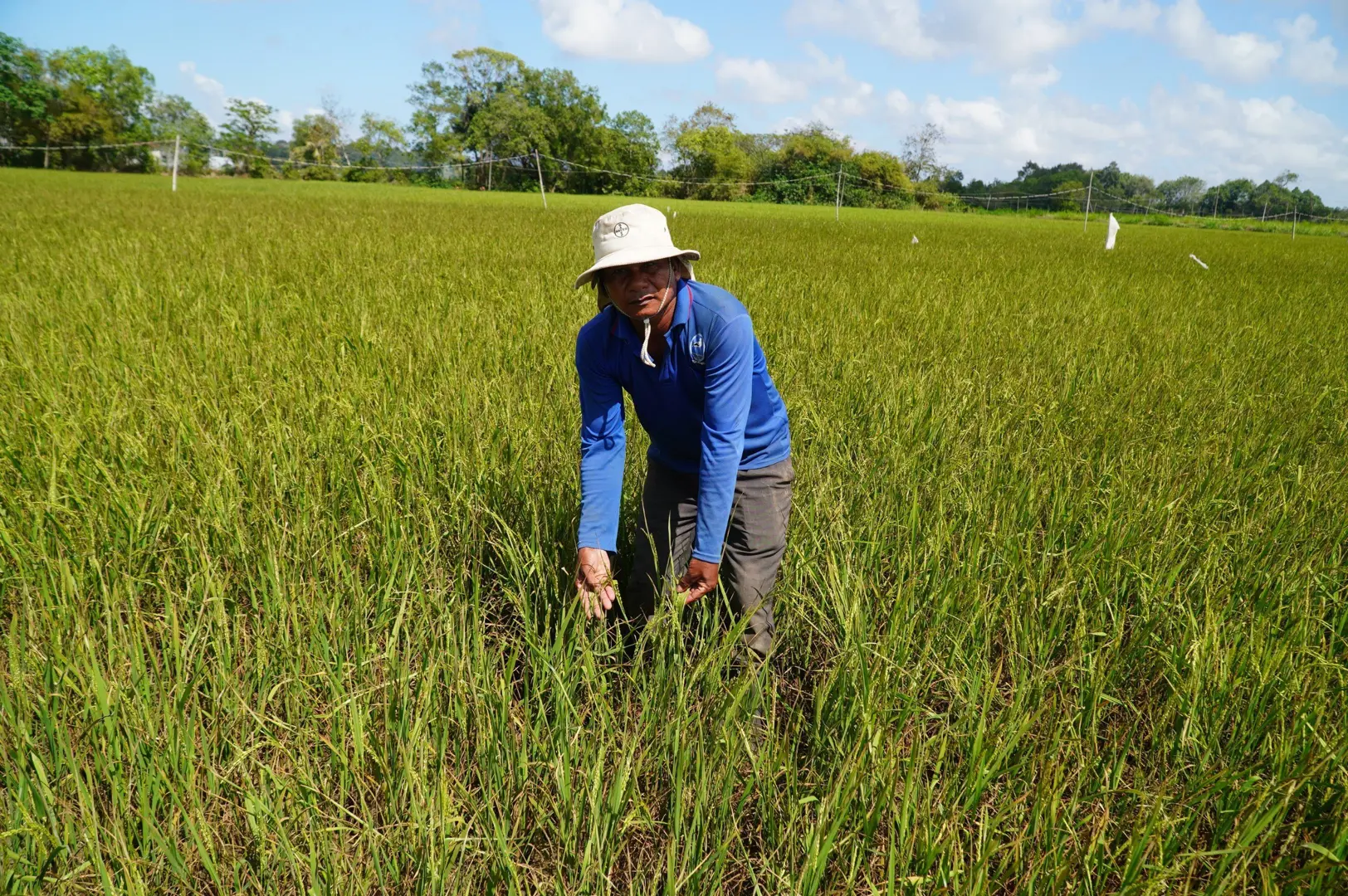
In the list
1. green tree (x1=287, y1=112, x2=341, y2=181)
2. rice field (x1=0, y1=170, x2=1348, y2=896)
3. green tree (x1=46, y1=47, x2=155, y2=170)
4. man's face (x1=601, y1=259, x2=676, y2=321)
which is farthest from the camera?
green tree (x1=287, y1=112, x2=341, y2=181)

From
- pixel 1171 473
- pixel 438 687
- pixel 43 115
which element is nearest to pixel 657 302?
pixel 438 687

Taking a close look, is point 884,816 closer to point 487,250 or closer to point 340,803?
point 340,803

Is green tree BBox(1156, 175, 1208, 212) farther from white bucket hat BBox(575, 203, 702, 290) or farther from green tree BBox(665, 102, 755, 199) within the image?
white bucket hat BBox(575, 203, 702, 290)

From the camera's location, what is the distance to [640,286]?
1613 millimetres

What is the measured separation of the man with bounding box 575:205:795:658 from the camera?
5.34 feet

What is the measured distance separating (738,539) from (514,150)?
55.7 m

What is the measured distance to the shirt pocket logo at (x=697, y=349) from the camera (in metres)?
1.69

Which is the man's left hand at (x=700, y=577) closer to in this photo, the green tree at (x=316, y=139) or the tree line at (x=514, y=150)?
the tree line at (x=514, y=150)

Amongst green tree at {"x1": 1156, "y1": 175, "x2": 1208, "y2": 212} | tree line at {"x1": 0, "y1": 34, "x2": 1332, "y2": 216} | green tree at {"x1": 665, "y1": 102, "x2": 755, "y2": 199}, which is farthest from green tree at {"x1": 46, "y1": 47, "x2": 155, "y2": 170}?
green tree at {"x1": 1156, "y1": 175, "x2": 1208, "y2": 212}

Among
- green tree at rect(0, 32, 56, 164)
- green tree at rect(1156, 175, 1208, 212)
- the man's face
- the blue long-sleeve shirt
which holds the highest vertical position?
green tree at rect(1156, 175, 1208, 212)

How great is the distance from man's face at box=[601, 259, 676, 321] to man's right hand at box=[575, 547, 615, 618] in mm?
559

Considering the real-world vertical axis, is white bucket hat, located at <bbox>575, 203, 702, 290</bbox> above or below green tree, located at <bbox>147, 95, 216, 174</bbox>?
below

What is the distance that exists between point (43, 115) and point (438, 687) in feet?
224

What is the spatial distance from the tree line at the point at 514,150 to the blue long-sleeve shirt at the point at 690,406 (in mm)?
36833
